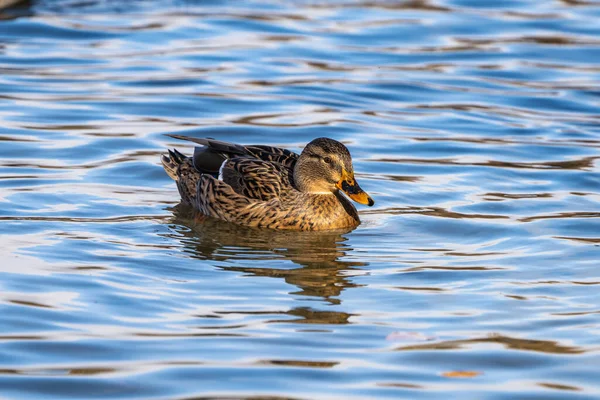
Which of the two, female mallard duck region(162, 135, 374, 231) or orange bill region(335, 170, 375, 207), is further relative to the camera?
female mallard duck region(162, 135, 374, 231)

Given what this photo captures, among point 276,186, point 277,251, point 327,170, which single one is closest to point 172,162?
point 276,186

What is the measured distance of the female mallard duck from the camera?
30.9 ft

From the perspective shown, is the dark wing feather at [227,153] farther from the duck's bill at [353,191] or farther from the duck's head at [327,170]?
the duck's bill at [353,191]

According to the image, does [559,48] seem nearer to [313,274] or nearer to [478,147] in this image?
[478,147]

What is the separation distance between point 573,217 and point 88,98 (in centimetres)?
602

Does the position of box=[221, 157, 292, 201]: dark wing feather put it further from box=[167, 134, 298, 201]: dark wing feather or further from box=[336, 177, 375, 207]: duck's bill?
box=[336, 177, 375, 207]: duck's bill

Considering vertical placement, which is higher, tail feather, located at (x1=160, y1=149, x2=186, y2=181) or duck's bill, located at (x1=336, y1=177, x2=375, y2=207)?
tail feather, located at (x1=160, y1=149, x2=186, y2=181)

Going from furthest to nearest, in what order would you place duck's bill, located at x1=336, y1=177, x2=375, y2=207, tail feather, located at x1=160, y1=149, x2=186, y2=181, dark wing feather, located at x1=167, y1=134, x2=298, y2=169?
tail feather, located at x1=160, y1=149, x2=186, y2=181
dark wing feather, located at x1=167, y1=134, x2=298, y2=169
duck's bill, located at x1=336, y1=177, x2=375, y2=207

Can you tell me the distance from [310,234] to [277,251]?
0.77 meters

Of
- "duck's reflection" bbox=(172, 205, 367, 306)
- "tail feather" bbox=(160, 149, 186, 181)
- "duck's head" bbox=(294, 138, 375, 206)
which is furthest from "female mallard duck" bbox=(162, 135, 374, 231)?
"tail feather" bbox=(160, 149, 186, 181)

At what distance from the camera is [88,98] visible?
528 inches

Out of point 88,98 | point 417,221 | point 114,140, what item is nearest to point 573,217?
point 417,221

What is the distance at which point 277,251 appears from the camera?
340 inches

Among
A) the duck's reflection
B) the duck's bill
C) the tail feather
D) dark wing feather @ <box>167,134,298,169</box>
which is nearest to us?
the duck's reflection
